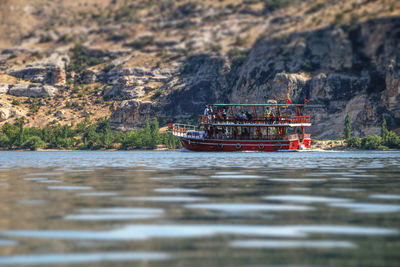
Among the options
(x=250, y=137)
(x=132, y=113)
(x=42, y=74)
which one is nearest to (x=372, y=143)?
(x=250, y=137)

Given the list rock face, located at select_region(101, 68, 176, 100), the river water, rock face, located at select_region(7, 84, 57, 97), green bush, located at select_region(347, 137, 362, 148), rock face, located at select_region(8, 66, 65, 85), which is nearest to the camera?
the river water

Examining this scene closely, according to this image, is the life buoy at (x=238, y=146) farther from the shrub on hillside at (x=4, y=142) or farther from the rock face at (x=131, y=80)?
the rock face at (x=131, y=80)

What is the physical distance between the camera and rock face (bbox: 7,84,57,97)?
162000 mm

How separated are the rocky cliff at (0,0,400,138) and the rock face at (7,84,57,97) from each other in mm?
266

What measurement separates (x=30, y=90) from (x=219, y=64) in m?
51.0

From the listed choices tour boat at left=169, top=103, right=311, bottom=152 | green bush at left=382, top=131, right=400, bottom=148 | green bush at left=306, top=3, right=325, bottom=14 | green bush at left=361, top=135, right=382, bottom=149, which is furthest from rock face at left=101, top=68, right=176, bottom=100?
tour boat at left=169, top=103, right=311, bottom=152

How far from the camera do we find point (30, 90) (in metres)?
163

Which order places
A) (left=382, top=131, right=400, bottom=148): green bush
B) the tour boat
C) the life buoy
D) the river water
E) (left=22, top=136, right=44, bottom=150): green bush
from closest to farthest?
the river water, the life buoy, the tour boat, (left=382, top=131, right=400, bottom=148): green bush, (left=22, top=136, right=44, bottom=150): green bush

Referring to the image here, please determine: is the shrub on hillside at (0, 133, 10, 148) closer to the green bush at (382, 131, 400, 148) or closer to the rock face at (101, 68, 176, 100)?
the rock face at (101, 68, 176, 100)

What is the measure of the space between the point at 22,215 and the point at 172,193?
5.11 m

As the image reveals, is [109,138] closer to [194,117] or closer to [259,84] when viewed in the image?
[194,117]

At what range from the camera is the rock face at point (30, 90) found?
162000 mm

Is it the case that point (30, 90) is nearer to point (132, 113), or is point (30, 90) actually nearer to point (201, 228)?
point (132, 113)

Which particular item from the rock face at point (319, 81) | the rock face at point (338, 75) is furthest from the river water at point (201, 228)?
the rock face at point (338, 75)
